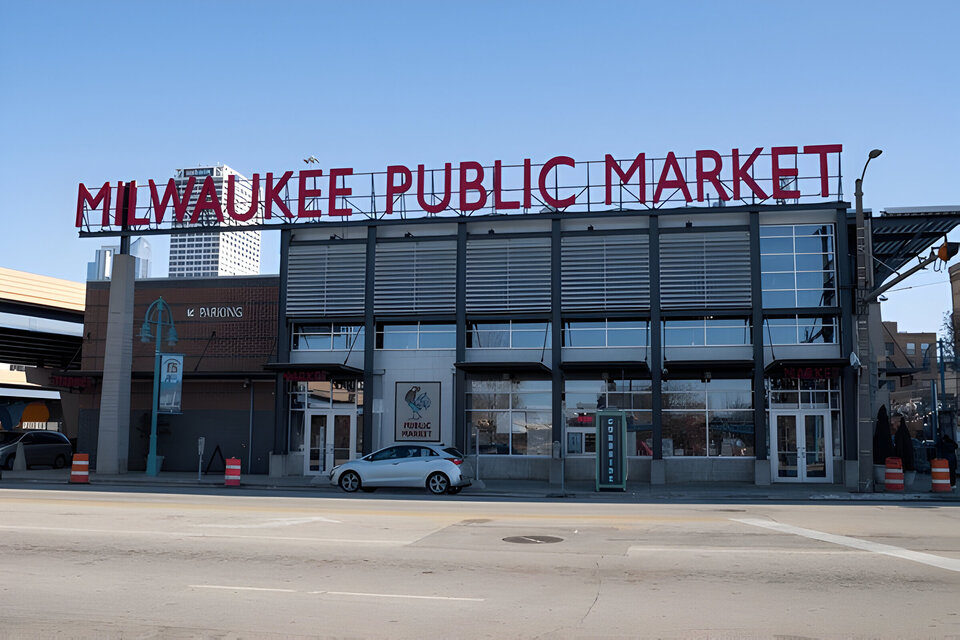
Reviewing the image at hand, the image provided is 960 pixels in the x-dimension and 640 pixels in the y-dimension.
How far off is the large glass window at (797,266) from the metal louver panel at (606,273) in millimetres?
4122

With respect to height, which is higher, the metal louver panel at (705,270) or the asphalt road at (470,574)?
the metal louver panel at (705,270)

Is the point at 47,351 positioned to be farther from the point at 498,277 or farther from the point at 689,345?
the point at 689,345

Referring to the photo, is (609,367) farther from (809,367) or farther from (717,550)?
(717,550)

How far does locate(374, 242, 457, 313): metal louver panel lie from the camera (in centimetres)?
3197

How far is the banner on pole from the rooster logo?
26.5 ft

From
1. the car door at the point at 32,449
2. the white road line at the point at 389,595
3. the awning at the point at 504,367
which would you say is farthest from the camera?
the car door at the point at 32,449

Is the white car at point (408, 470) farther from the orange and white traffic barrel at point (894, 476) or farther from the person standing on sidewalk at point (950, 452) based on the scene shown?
the person standing on sidewalk at point (950, 452)

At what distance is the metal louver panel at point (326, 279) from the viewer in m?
32.7

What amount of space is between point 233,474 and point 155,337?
366 inches

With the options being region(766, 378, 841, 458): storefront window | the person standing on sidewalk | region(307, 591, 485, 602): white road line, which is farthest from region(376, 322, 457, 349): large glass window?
region(307, 591, 485, 602): white road line

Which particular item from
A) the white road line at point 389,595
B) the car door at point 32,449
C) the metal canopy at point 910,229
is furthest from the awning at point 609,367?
the car door at point 32,449

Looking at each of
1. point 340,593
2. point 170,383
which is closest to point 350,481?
point 170,383

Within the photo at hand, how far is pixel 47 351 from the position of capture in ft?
169

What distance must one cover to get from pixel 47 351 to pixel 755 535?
4739 cm
